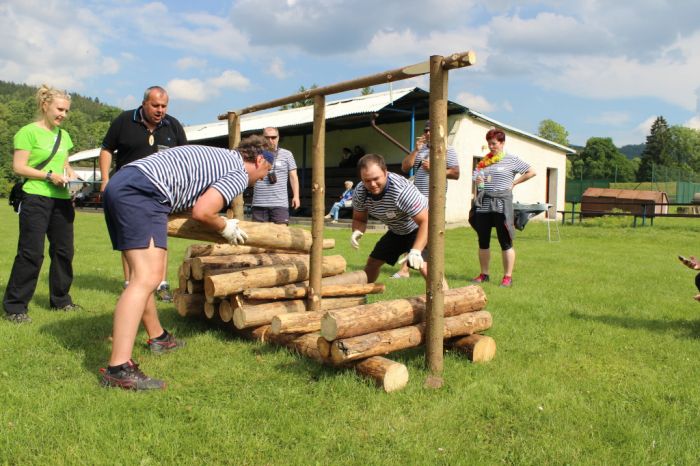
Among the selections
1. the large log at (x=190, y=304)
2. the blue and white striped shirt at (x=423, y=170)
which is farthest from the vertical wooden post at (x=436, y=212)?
the blue and white striped shirt at (x=423, y=170)

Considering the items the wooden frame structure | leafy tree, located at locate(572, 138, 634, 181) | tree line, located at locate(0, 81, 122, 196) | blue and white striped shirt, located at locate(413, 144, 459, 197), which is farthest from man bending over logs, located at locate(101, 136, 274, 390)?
leafy tree, located at locate(572, 138, 634, 181)

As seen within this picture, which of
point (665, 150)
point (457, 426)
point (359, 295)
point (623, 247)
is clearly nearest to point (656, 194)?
point (623, 247)

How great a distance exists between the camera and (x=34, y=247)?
5270mm

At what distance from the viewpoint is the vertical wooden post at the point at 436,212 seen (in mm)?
3730

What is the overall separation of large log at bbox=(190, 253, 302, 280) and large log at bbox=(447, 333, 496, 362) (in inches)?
74.6

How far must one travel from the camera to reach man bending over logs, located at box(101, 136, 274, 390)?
11.7 ft

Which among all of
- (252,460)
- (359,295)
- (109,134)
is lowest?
(252,460)

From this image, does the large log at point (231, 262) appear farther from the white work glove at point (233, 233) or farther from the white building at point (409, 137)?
the white building at point (409, 137)

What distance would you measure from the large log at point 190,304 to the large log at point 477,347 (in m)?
2.44

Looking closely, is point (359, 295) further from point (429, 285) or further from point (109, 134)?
point (109, 134)

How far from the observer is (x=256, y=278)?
487 cm

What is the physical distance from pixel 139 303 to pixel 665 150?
105 meters

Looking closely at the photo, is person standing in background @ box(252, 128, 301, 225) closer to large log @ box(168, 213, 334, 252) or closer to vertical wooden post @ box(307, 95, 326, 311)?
large log @ box(168, 213, 334, 252)

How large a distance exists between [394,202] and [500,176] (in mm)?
3047
